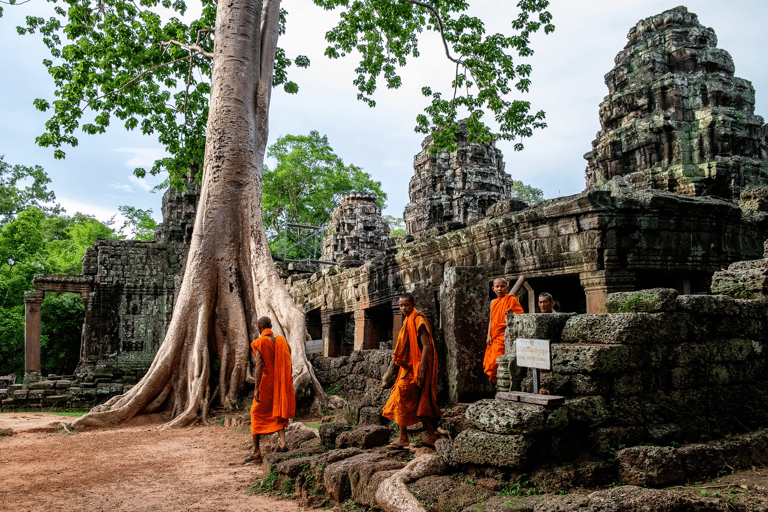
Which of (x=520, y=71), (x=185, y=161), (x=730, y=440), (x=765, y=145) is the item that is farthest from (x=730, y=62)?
(x=185, y=161)

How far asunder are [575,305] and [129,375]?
10755 mm

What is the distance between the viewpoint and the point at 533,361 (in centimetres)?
343

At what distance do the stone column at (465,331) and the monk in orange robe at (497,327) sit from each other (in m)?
0.11

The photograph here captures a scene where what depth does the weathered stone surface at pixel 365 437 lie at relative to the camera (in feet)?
14.5

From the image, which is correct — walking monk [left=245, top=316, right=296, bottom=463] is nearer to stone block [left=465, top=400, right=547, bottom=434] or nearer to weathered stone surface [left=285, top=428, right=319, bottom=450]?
weathered stone surface [left=285, top=428, right=319, bottom=450]

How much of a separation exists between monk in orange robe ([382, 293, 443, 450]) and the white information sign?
2.95ft

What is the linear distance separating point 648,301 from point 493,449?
145cm

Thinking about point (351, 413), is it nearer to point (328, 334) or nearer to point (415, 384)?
point (415, 384)

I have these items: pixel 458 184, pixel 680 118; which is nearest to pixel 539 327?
pixel 680 118

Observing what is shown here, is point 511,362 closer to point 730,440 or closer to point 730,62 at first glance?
point 730,440

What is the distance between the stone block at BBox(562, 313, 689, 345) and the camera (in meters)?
3.40

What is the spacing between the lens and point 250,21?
9719mm

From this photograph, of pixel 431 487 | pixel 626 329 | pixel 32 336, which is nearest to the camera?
pixel 431 487

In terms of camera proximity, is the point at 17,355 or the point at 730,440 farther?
the point at 17,355
